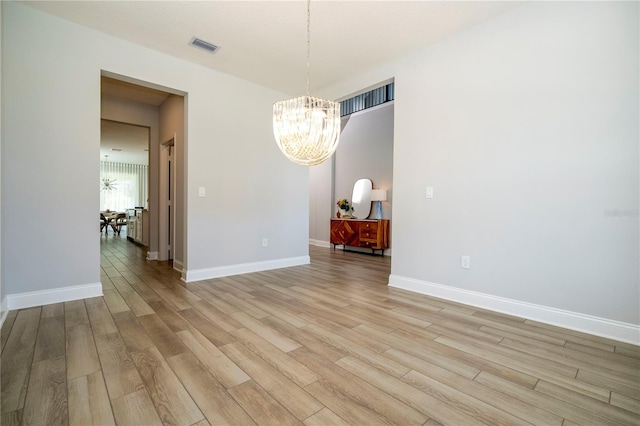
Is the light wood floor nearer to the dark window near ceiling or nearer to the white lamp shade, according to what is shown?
the white lamp shade

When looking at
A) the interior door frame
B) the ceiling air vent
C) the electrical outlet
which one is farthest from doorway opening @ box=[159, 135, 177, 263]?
the electrical outlet

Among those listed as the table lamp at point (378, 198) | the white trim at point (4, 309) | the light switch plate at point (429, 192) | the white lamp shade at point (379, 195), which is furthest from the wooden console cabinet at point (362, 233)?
the white trim at point (4, 309)

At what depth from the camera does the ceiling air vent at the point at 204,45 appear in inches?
122

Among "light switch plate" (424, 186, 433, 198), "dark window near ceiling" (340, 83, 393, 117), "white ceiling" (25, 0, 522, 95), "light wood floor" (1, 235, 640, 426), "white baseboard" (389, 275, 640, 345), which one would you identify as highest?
"dark window near ceiling" (340, 83, 393, 117)

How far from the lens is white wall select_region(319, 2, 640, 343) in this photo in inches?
83.6

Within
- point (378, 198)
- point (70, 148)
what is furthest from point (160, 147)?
point (378, 198)

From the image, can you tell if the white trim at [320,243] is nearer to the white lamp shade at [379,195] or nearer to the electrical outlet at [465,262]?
the white lamp shade at [379,195]

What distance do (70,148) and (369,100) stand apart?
4972 millimetres

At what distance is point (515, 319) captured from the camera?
8.17ft

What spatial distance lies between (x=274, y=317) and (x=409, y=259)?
5.56 feet

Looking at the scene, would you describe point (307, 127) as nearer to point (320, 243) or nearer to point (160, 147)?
point (160, 147)

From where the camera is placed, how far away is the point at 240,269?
4.08 meters

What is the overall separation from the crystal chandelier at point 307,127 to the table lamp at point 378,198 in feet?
11.7

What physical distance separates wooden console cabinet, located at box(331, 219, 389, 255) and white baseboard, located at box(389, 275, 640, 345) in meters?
2.47
